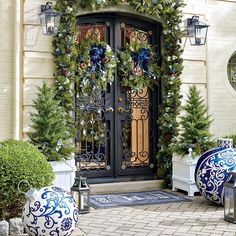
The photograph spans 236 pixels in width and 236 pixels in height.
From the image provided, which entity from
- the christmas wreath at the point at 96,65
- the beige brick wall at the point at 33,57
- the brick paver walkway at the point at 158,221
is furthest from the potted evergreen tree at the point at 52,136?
the christmas wreath at the point at 96,65

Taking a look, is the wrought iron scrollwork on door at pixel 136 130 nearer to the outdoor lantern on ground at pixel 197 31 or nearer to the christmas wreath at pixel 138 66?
the christmas wreath at pixel 138 66

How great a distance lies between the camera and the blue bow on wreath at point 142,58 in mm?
8539

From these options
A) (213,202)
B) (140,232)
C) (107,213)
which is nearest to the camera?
(140,232)

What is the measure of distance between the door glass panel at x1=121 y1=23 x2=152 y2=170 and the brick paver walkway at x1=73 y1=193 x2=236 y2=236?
179cm

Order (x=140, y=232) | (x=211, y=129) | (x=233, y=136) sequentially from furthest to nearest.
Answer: (x=211, y=129), (x=233, y=136), (x=140, y=232)

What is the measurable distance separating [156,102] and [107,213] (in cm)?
306

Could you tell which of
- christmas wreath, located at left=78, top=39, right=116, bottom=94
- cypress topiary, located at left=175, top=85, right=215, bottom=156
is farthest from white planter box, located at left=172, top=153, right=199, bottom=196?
christmas wreath, located at left=78, top=39, right=116, bottom=94

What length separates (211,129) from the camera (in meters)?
8.99

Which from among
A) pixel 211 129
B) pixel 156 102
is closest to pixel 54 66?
pixel 156 102

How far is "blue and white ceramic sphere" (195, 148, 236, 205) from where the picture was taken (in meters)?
6.55

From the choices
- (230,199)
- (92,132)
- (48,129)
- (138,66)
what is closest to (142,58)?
(138,66)

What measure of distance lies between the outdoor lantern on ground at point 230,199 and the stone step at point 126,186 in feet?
8.25

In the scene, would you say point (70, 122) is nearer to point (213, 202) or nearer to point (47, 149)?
point (47, 149)

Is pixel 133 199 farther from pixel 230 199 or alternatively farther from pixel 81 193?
pixel 230 199
